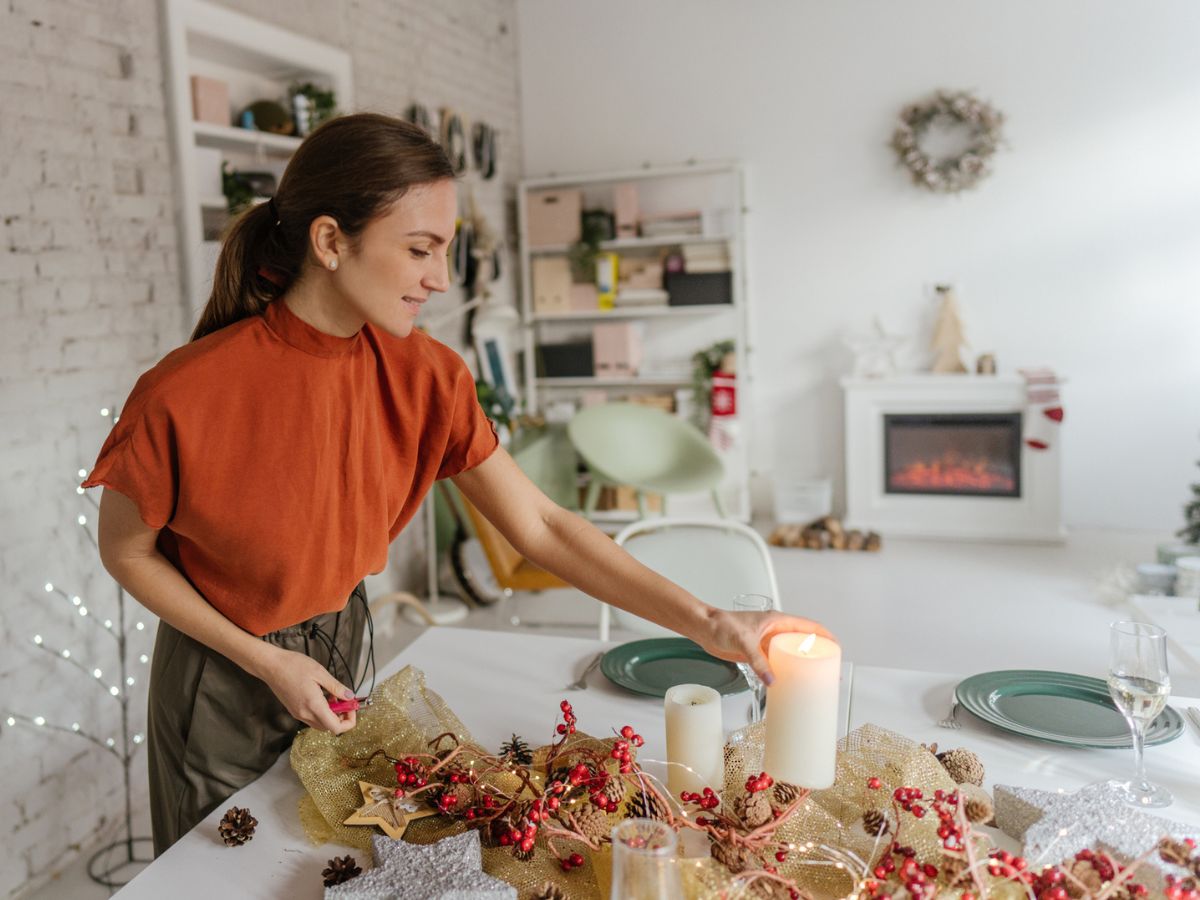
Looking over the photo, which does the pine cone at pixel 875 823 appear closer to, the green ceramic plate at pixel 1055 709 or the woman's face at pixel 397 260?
the green ceramic plate at pixel 1055 709

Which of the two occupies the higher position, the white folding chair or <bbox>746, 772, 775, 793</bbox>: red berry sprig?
<bbox>746, 772, 775, 793</bbox>: red berry sprig

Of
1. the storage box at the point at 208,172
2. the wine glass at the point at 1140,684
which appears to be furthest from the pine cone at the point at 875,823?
the storage box at the point at 208,172

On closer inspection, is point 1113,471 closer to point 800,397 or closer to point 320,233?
point 800,397

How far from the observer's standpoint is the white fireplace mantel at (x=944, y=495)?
16.1ft

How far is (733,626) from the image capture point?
3.81ft

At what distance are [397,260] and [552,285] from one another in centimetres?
438

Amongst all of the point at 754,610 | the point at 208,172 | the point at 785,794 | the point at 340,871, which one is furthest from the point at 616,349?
the point at 340,871

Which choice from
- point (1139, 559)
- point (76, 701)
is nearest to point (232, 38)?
point (76, 701)

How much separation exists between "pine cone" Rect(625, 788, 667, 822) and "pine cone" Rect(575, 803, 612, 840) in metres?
0.04

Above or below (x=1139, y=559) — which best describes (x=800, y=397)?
above

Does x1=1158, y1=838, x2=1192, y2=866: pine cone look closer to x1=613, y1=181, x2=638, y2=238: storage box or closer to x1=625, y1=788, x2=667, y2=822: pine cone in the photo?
x1=625, y1=788, x2=667, y2=822: pine cone

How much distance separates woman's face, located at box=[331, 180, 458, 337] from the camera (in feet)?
4.05

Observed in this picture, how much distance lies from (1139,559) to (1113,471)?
655mm

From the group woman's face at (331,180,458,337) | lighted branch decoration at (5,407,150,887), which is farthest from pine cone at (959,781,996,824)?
lighted branch decoration at (5,407,150,887)
